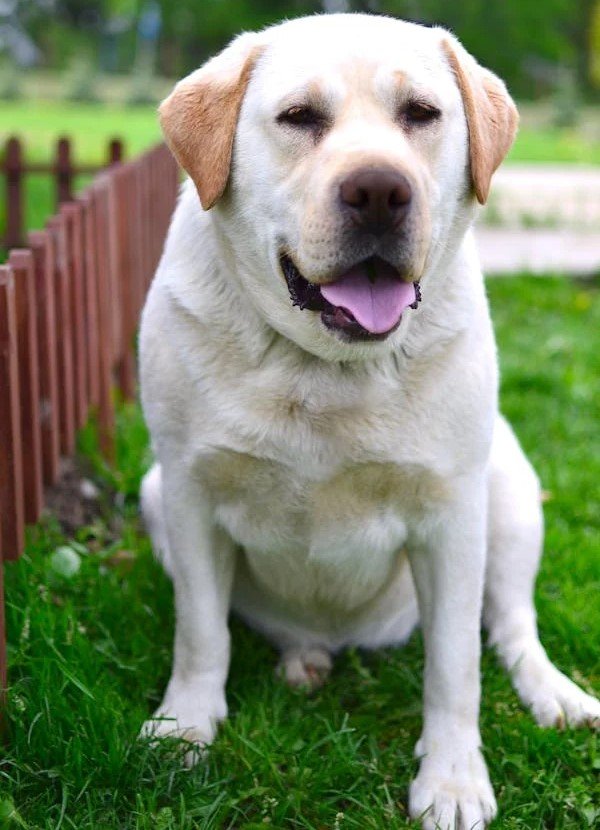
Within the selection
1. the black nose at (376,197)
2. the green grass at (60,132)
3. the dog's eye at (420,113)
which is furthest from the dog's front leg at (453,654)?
the green grass at (60,132)

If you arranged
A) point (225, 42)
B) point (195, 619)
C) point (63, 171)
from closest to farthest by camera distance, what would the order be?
point (195, 619) < point (63, 171) < point (225, 42)

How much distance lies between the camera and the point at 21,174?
8.40 metres

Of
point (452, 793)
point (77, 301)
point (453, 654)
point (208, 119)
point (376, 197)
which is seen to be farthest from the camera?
point (77, 301)

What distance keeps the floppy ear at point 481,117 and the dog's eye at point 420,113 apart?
0.39 feet

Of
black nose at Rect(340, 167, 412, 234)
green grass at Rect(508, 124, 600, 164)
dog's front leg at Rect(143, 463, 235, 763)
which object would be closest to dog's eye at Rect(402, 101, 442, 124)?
black nose at Rect(340, 167, 412, 234)

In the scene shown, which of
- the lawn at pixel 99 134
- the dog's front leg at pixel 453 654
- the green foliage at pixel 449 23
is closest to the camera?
the dog's front leg at pixel 453 654

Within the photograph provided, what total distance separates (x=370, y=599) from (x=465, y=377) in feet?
2.50

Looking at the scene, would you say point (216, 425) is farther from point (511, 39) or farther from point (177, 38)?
point (177, 38)

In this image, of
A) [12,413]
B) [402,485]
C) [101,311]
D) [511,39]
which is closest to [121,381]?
[101,311]

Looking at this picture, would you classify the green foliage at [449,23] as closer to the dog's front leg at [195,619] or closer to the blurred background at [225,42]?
the blurred background at [225,42]

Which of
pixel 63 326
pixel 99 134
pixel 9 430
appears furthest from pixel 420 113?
pixel 99 134

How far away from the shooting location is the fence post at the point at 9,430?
9.25ft

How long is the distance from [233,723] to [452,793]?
23.5 inches

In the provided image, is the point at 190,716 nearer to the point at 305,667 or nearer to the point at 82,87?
the point at 305,667
